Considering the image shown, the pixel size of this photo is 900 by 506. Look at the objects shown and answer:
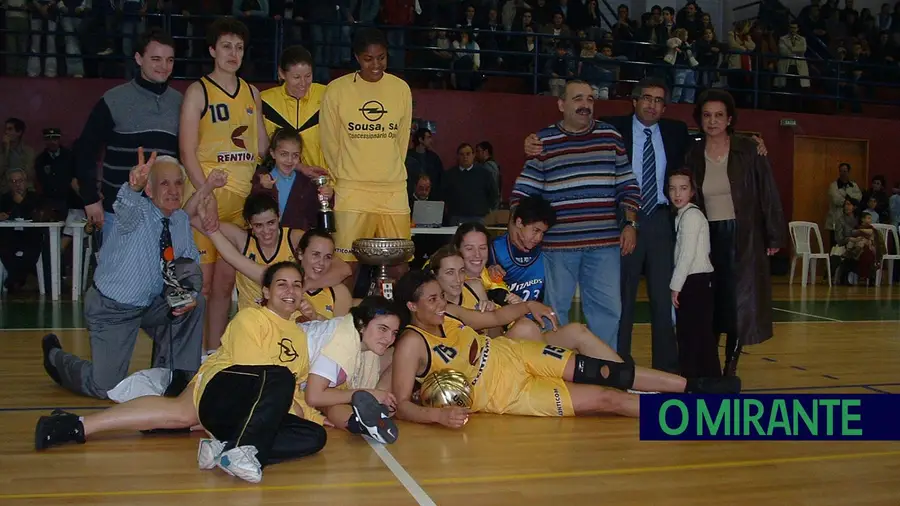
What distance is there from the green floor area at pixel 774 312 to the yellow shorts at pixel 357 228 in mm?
3430

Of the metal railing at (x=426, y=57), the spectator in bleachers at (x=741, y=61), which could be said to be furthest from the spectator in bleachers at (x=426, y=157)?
the spectator in bleachers at (x=741, y=61)

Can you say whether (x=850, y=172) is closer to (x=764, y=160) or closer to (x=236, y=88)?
(x=764, y=160)

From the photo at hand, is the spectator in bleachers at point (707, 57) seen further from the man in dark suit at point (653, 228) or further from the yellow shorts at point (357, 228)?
the yellow shorts at point (357, 228)

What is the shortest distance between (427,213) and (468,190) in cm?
138

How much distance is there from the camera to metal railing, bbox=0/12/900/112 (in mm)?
12203

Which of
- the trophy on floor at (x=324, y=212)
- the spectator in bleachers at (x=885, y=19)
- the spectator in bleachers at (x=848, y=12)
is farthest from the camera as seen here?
the spectator in bleachers at (x=885, y=19)

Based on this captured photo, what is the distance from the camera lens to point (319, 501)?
3.32 m

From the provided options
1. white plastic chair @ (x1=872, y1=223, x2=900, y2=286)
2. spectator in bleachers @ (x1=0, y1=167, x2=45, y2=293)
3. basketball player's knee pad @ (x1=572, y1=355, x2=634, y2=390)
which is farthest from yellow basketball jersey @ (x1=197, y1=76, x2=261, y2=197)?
white plastic chair @ (x1=872, y1=223, x2=900, y2=286)

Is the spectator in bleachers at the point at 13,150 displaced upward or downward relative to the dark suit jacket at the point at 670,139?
upward

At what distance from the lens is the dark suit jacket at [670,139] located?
229 inches

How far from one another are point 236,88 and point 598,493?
314 cm

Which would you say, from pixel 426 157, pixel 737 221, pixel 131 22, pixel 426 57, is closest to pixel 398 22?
pixel 426 57

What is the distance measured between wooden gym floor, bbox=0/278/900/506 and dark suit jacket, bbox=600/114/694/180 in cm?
186

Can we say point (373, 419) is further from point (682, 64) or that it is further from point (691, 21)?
point (691, 21)
